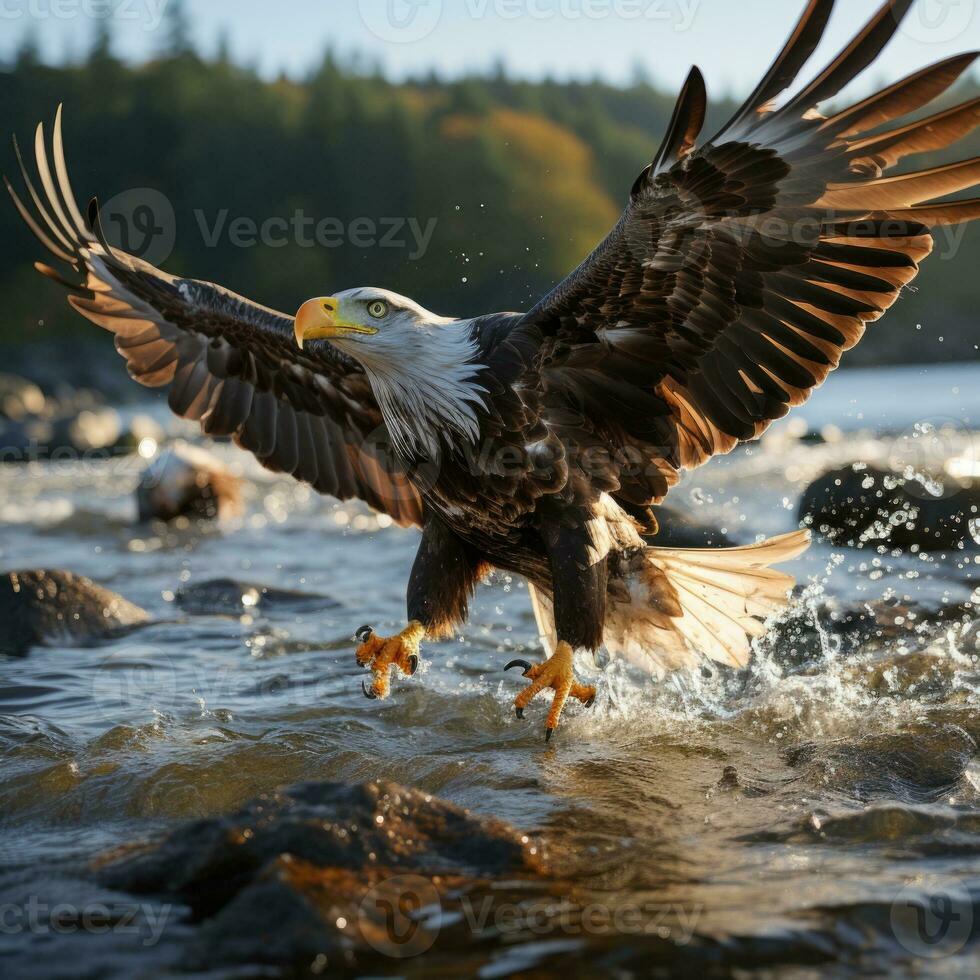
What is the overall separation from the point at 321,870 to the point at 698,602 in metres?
2.76

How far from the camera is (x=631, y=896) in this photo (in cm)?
331

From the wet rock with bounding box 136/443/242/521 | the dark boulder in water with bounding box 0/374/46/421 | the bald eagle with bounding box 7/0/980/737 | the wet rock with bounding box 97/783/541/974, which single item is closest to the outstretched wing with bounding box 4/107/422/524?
the bald eagle with bounding box 7/0/980/737

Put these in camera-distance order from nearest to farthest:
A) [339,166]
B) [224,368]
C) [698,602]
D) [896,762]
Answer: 1. [896,762]
2. [698,602]
3. [224,368]
4. [339,166]

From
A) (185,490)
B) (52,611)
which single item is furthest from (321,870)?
(185,490)

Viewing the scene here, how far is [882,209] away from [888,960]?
2.57m

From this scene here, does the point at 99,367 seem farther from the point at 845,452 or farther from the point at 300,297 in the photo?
the point at 845,452

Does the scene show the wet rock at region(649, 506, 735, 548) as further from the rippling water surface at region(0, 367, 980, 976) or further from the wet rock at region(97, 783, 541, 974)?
the wet rock at region(97, 783, 541, 974)

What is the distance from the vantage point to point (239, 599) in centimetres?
759

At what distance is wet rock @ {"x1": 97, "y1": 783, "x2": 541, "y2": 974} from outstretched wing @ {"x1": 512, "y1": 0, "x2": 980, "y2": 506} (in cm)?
186

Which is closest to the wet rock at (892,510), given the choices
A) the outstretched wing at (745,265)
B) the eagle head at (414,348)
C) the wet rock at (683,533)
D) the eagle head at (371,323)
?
the wet rock at (683,533)

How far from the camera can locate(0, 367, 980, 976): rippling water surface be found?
10.8 ft

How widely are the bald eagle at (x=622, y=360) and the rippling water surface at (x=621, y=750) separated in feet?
1.17

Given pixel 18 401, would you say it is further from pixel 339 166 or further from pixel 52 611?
pixel 339 166

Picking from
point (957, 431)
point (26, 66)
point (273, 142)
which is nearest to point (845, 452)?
point (957, 431)
